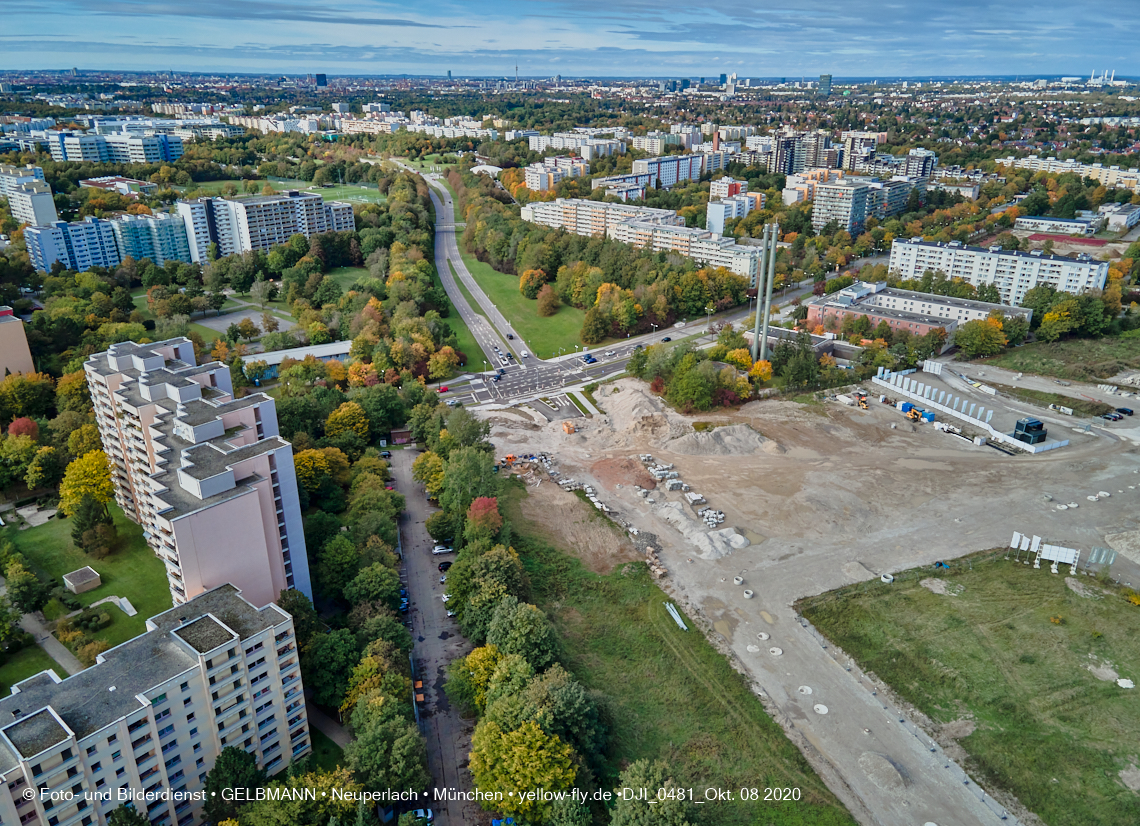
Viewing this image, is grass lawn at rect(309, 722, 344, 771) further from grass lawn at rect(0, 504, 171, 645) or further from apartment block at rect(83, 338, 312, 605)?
grass lawn at rect(0, 504, 171, 645)

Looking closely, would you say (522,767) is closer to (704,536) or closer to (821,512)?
(704,536)

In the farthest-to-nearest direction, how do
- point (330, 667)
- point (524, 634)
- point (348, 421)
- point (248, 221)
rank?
1. point (248, 221)
2. point (348, 421)
3. point (524, 634)
4. point (330, 667)

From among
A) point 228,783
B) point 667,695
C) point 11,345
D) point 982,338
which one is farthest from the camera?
point 982,338

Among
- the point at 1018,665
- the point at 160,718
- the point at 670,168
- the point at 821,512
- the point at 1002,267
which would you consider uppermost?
the point at 670,168

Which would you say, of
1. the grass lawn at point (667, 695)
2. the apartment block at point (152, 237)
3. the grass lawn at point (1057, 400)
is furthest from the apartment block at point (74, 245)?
the grass lawn at point (1057, 400)

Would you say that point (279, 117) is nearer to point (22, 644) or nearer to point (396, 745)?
point (22, 644)

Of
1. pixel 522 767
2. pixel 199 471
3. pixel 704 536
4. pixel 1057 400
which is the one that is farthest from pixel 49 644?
pixel 1057 400

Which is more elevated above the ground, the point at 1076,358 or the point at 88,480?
the point at 88,480
